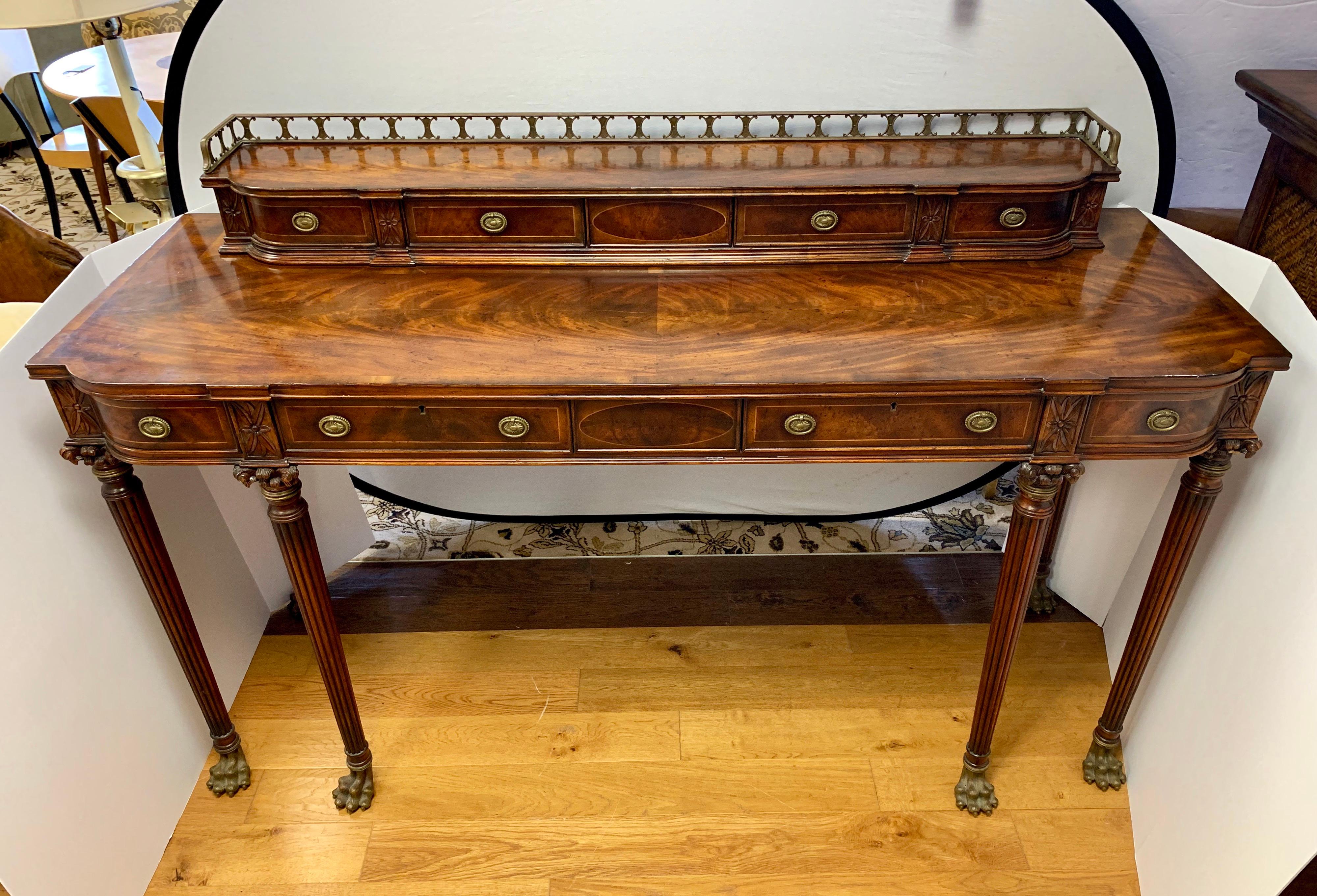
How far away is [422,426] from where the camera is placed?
134 cm

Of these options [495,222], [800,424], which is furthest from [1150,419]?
[495,222]

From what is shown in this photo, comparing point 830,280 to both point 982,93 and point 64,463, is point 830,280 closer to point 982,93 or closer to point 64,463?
point 982,93

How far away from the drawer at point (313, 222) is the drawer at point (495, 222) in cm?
8

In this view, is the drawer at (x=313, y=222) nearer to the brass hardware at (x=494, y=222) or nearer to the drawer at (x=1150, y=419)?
the brass hardware at (x=494, y=222)

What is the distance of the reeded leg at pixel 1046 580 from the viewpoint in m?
2.12

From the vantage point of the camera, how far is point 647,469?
2.22 metres

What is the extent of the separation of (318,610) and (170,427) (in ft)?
1.30

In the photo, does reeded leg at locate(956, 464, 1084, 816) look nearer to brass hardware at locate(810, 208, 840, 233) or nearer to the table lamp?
brass hardware at locate(810, 208, 840, 233)

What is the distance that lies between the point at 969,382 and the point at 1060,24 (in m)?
0.83

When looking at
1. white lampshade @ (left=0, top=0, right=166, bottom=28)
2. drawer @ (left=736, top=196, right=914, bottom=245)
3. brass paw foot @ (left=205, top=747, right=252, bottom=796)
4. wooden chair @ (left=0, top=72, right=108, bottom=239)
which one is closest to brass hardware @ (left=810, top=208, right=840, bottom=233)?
drawer @ (left=736, top=196, right=914, bottom=245)

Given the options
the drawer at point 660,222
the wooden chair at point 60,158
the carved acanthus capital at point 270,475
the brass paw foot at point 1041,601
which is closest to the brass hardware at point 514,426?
the carved acanthus capital at point 270,475

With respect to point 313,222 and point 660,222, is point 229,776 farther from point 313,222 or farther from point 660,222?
point 660,222

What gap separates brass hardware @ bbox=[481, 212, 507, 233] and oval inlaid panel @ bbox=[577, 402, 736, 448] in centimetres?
44

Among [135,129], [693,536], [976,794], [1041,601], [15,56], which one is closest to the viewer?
[976,794]
